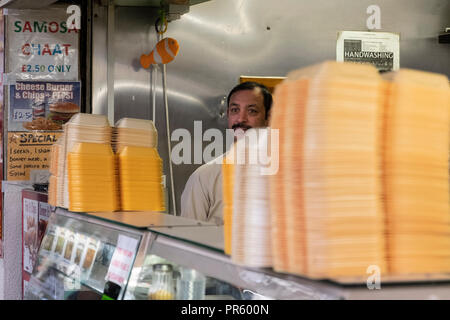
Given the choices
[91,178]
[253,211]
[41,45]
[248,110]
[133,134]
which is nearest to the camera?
[253,211]

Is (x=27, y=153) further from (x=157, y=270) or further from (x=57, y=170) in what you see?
(x=157, y=270)

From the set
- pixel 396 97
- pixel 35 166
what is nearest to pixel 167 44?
pixel 35 166

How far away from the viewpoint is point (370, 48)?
4.52m

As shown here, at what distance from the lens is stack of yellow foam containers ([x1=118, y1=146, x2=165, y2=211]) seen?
2.55m

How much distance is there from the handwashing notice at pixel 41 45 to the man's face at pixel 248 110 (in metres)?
1.46

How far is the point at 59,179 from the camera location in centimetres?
269

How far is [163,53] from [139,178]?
155cm

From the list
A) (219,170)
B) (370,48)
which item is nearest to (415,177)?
(219,170)

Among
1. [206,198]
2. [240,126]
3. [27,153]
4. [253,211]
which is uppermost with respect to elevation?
[240,126]
